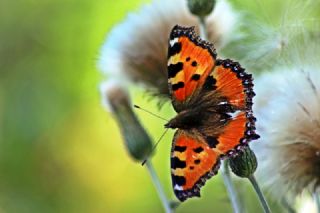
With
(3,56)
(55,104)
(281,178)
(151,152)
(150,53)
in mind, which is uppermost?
(3,56)

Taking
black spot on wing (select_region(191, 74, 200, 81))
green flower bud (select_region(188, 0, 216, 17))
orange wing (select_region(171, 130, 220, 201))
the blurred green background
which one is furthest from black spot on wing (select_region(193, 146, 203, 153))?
the blurred green background

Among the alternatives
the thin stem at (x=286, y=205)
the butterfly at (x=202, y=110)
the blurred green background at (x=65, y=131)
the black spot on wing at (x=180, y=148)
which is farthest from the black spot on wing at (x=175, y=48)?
the blurred green background at (x=65, y=131)

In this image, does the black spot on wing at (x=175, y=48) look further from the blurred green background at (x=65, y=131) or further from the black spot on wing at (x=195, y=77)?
the blurred green background at (x=65, y=131)

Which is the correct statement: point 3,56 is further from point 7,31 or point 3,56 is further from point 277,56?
point 277,56

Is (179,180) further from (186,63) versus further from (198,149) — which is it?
(186,63)

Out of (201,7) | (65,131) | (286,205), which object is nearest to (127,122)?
(201,7)

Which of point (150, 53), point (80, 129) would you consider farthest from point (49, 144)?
point (150, 53)

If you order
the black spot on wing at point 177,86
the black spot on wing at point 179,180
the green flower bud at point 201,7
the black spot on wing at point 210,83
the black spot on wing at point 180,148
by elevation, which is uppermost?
the green flower bud at point 201,7
